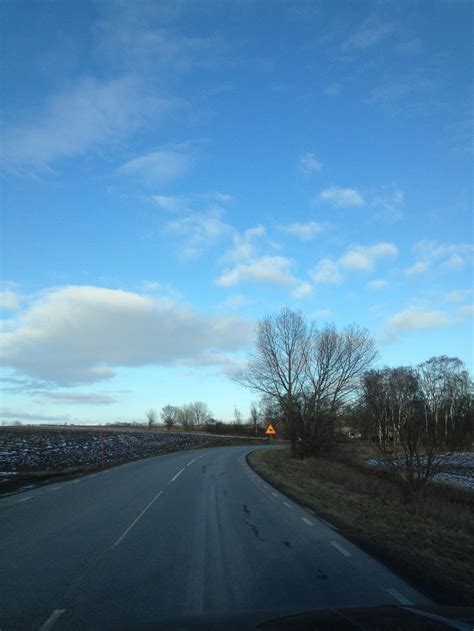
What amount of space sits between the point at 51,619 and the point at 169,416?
125894mm

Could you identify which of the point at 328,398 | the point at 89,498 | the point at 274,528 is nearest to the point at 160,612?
the point at 274,528

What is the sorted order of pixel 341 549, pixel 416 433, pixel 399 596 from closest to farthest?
pixel 399 596 → pixel 341 549 → pixel 416 433

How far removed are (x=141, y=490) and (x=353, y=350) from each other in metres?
29.2

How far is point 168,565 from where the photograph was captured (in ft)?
23.4

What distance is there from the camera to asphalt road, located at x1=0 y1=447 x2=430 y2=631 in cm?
538

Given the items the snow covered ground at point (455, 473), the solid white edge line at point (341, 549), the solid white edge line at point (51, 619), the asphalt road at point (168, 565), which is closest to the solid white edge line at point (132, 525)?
the asphalt road at point (168, 565)

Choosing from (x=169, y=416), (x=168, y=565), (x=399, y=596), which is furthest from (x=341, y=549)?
(x=169, y=416)

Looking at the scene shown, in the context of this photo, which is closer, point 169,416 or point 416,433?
point 416,433

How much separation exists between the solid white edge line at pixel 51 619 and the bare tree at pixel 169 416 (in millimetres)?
117340

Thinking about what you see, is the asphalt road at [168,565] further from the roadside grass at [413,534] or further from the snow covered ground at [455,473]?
the snow covered ground at [455,473]

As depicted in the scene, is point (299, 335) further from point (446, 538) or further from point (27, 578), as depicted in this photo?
point (27, 578)

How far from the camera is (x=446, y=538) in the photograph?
9.56m

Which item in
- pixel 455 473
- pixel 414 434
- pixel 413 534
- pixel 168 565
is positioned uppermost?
pixel 414 434

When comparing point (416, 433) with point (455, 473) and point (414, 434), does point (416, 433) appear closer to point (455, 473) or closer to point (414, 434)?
point (414, 434)
